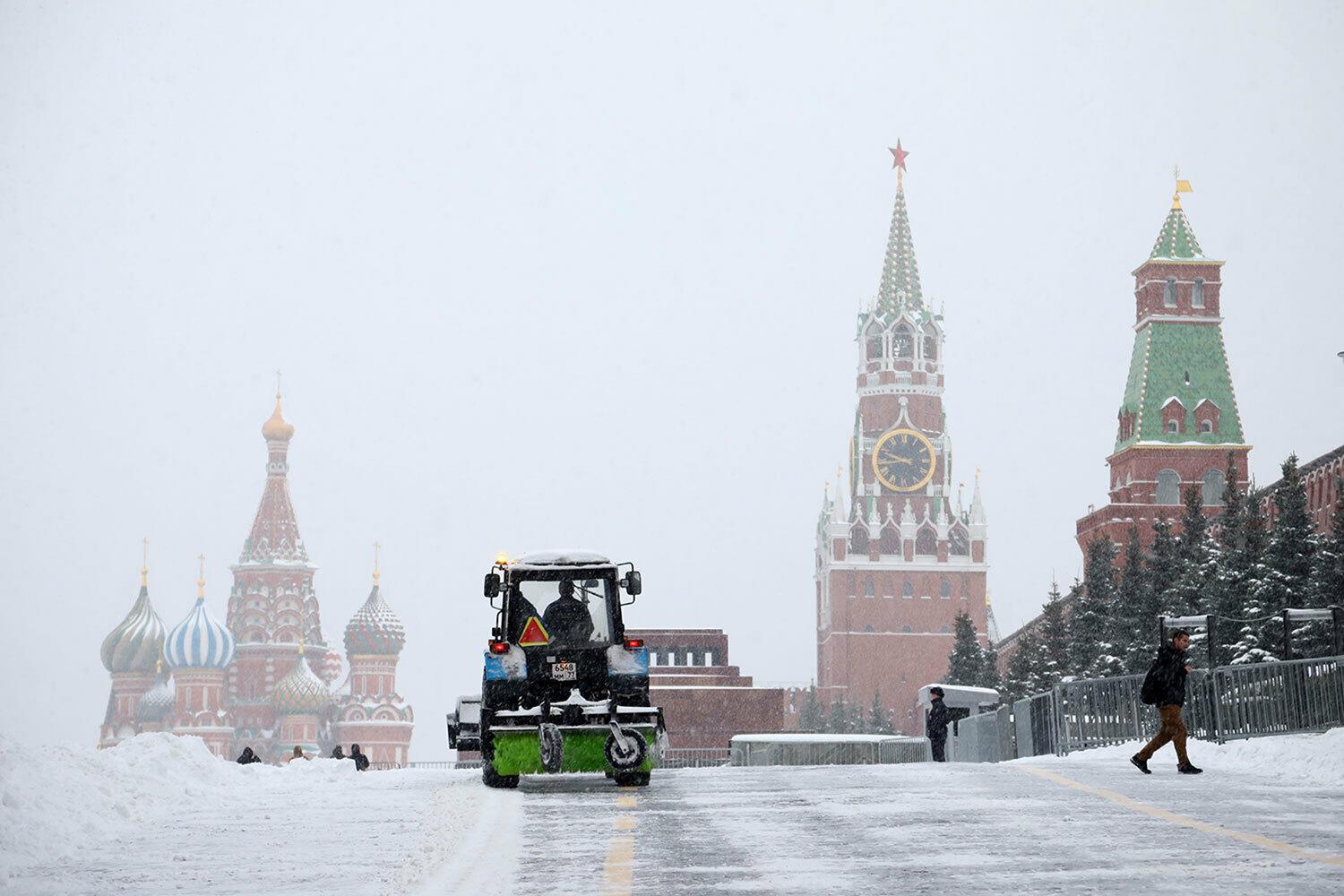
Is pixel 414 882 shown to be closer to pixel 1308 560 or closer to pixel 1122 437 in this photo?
pixel 1308 560

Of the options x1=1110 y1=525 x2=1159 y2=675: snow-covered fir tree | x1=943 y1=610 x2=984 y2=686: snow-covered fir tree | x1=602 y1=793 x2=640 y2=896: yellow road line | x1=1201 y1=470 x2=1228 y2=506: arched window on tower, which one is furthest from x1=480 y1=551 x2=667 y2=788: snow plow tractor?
x1=1201 y1=470 x2=1228 y2=506: arched window on tower

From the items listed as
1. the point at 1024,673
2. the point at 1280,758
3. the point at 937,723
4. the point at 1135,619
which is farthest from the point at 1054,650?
the point at 1280,758

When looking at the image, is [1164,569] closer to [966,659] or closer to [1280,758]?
[966,659]

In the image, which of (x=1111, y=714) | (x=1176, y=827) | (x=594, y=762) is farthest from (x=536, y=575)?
(x=1111, y=714)

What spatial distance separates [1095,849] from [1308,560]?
4739 cm

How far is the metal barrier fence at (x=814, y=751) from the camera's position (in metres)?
65.2

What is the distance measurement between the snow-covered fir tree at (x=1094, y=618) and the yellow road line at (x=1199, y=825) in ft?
180

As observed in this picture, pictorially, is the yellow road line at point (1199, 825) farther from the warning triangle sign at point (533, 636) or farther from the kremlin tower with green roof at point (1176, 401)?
the kremlin tower with green roof at point (1176, 401)

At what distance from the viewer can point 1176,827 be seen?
15086 mm

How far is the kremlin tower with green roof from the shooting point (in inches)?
5113

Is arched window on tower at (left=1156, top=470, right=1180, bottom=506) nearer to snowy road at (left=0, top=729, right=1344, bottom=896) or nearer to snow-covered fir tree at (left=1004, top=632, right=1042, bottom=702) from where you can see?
snow-covered fir tree at (left=1004, top=632, right=1042, bottom=702)

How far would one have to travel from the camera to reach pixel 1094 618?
261ft

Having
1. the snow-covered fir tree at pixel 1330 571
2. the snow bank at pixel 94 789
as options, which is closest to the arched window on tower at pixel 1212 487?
the snow-covered fir tree at pixel 1330 571

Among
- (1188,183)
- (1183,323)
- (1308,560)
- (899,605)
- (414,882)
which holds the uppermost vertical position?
(1188,183)
